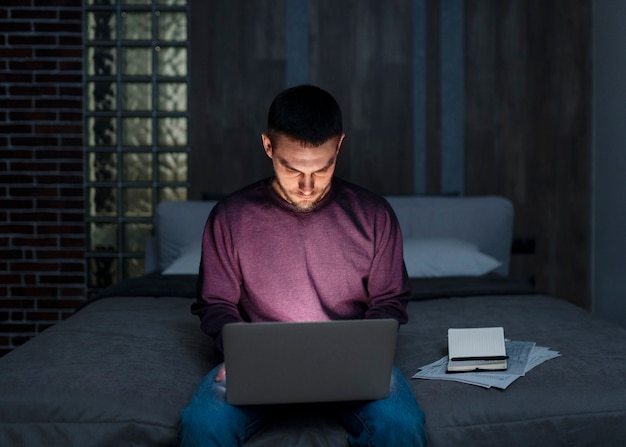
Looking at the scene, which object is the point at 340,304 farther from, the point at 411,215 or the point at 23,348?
the point at 411,215

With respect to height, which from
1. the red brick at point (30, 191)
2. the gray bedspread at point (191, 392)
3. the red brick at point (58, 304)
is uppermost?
the red brick at point (30, 191)

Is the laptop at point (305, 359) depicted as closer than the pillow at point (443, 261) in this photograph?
Yes

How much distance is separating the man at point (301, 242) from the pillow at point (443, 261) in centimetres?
137

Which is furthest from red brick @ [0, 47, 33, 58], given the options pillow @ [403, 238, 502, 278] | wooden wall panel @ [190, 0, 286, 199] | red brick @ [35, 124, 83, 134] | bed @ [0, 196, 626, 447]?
pillow @ [403, 238, 502, 278]

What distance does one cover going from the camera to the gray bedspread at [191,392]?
5.22 feet

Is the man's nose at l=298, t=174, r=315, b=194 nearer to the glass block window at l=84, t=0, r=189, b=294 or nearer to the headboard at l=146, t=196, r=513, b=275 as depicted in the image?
the headboard at l=146, t=196, r=513, b=275

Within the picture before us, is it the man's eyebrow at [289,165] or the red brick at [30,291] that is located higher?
the man's eyebrow at [289,165]

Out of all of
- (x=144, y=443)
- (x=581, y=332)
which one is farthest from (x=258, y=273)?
(x=581, y=332)

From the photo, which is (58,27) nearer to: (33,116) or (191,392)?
(33,116)

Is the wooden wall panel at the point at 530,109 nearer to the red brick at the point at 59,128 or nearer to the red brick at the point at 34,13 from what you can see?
the red brick at the point at 59,128

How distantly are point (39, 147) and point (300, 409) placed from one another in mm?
2843

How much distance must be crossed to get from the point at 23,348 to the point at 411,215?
6.87 ft

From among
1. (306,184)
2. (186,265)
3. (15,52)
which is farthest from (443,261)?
(15,52)

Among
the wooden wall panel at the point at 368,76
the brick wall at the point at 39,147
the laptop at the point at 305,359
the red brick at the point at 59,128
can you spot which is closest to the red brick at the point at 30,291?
the brick wall at the point at 39,147
